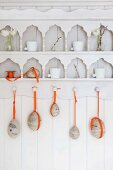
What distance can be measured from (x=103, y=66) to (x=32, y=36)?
0.50 metres

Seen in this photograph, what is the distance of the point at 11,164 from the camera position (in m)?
2.37

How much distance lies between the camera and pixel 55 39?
232 centimetres

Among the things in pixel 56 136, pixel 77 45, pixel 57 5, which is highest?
pixel 57 5

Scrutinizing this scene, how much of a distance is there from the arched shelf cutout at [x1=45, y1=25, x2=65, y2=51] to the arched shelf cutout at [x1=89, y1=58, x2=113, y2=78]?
9.0 inches

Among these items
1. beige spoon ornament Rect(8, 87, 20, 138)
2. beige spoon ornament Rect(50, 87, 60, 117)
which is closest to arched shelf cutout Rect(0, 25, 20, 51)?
beige spoon ornament Rect(8, 87, 20, 138)

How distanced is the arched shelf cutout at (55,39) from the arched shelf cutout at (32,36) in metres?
0.04

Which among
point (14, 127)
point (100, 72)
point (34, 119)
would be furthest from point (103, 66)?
point (14, 127)

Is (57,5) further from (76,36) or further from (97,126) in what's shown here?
(97,126)

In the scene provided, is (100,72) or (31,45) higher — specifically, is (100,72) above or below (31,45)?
below

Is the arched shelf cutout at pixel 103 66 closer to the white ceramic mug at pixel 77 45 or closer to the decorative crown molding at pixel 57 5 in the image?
the white ceramic mug at pixel 77 45

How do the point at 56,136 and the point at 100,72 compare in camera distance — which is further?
the point at 56,136

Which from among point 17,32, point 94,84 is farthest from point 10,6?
point 94,84

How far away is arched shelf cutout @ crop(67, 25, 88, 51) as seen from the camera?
7.58 ft

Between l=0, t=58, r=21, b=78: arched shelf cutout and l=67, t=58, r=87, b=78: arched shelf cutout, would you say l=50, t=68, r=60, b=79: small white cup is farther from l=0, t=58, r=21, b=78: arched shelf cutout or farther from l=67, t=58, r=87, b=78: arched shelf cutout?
l=0, t=58, r=21, b=78: arched shelf cutout
